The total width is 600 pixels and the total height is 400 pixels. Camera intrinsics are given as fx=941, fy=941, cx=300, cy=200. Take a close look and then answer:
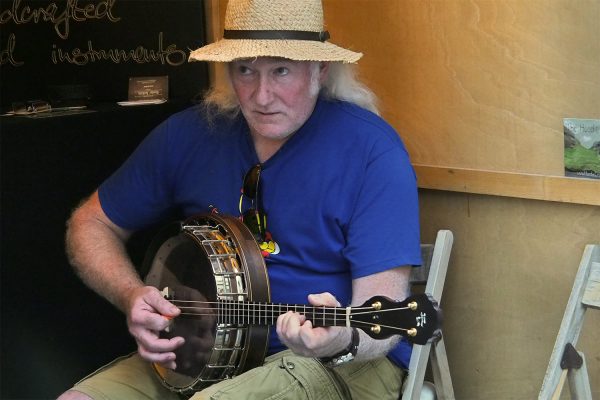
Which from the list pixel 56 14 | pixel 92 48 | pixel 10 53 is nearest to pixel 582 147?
pixel 92 48

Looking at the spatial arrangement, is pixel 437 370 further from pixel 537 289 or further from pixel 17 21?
pixel 17 21

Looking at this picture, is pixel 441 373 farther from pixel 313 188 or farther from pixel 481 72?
pixel 481 72

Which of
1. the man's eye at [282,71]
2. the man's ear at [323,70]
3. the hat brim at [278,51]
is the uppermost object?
the hat brim at [278,51]

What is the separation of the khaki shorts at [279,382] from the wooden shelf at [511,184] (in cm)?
51

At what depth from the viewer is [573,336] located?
212 centimetres

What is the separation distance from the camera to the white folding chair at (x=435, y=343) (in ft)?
7.57

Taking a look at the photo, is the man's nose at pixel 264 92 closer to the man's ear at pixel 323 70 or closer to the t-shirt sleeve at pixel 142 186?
the man's ear at pixel 323 70

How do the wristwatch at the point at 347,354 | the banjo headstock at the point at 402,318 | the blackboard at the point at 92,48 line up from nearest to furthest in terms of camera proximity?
the banjo headstock at the point at 402,318 < the wristwatch at the point at 347,354 < the blackboard at the point at 92,48

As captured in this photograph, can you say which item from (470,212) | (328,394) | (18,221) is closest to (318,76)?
(470,212)

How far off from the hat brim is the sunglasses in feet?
0.96

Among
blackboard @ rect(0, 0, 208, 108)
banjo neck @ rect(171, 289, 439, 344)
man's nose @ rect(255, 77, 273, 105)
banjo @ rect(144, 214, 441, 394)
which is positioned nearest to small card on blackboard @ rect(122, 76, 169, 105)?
blackboard @ rect(0, 0, 208, 108)

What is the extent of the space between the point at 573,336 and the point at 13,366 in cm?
161

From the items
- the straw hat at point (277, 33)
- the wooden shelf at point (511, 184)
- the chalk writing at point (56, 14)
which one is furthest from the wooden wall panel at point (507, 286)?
the chalk writing at point (56, 14)

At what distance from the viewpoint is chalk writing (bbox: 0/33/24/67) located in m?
3.27
